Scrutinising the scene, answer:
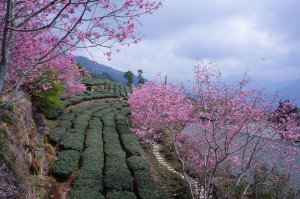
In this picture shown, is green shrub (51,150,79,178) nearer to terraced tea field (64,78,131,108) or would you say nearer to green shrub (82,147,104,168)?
green shrub (82,147,104,168)

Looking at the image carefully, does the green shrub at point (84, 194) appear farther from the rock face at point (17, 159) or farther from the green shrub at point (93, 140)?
the green shrub at point (93, 140)

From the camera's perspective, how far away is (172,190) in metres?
13.6

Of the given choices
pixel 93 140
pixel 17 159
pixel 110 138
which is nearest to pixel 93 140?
pixel 93 140

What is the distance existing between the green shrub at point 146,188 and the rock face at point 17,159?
13.1 ft

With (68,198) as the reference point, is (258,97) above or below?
above

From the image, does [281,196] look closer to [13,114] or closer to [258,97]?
[258,97]

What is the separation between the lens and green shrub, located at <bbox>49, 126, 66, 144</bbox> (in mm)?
16516

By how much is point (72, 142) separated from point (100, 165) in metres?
3.17

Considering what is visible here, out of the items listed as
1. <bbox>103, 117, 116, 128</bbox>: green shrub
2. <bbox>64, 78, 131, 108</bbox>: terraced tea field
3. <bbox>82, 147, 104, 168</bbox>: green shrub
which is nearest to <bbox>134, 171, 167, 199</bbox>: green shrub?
<bbox>82, 147, 104, 168</bbox>: green shrub

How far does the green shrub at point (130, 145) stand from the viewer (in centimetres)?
1653

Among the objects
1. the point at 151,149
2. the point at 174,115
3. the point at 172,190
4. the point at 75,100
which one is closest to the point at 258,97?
the point at 174,115

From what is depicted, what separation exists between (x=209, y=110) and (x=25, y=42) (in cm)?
615

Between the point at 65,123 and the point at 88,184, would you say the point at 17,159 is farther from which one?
the point at 65,123

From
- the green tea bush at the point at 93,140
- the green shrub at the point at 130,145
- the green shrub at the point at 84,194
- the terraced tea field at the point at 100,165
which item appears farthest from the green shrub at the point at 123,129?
the green shrub at the point at 84,194
